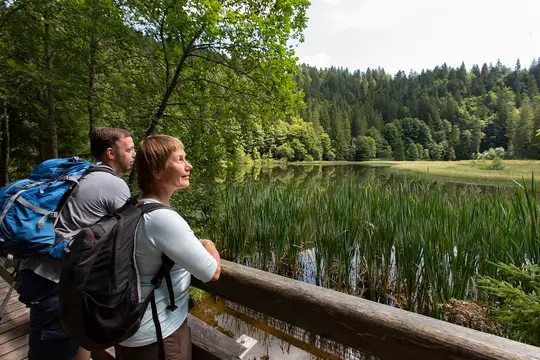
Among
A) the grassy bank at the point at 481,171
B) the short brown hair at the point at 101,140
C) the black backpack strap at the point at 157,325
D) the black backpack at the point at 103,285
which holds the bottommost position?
the grassy bank at the point at 481,171

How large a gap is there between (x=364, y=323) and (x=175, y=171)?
75 cm

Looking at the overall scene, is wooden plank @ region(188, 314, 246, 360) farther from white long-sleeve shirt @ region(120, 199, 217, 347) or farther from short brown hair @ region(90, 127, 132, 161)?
short brown hair @ region(90, 127, 132, 161)

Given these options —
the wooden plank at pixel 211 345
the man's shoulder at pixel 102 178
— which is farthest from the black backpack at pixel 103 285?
the man's shoulder at pixel 102 178

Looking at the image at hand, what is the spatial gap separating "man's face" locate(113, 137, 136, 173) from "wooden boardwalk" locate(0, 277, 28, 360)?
1.54 m

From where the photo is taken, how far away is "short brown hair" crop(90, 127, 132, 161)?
4.63 ft

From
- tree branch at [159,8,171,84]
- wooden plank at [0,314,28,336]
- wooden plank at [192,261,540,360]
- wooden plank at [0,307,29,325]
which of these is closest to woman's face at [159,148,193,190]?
wooden plank at [192,261,540,360]

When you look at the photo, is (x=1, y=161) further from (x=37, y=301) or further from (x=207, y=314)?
(x=37, y=301)

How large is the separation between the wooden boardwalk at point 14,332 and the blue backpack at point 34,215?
1266mm

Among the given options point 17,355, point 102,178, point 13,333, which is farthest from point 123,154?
point 13,333

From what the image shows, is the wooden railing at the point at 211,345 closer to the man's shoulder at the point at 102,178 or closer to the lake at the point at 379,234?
the man's shoulder at the point at 102,178

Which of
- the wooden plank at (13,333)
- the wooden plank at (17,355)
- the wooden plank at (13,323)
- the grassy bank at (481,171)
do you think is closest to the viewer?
the wooden plank at (17,355)

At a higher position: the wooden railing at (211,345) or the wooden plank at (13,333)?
the wooden railing at (211,345)

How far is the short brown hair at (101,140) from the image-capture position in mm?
1410

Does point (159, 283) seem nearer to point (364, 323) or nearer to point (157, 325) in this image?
point (157, 325)
